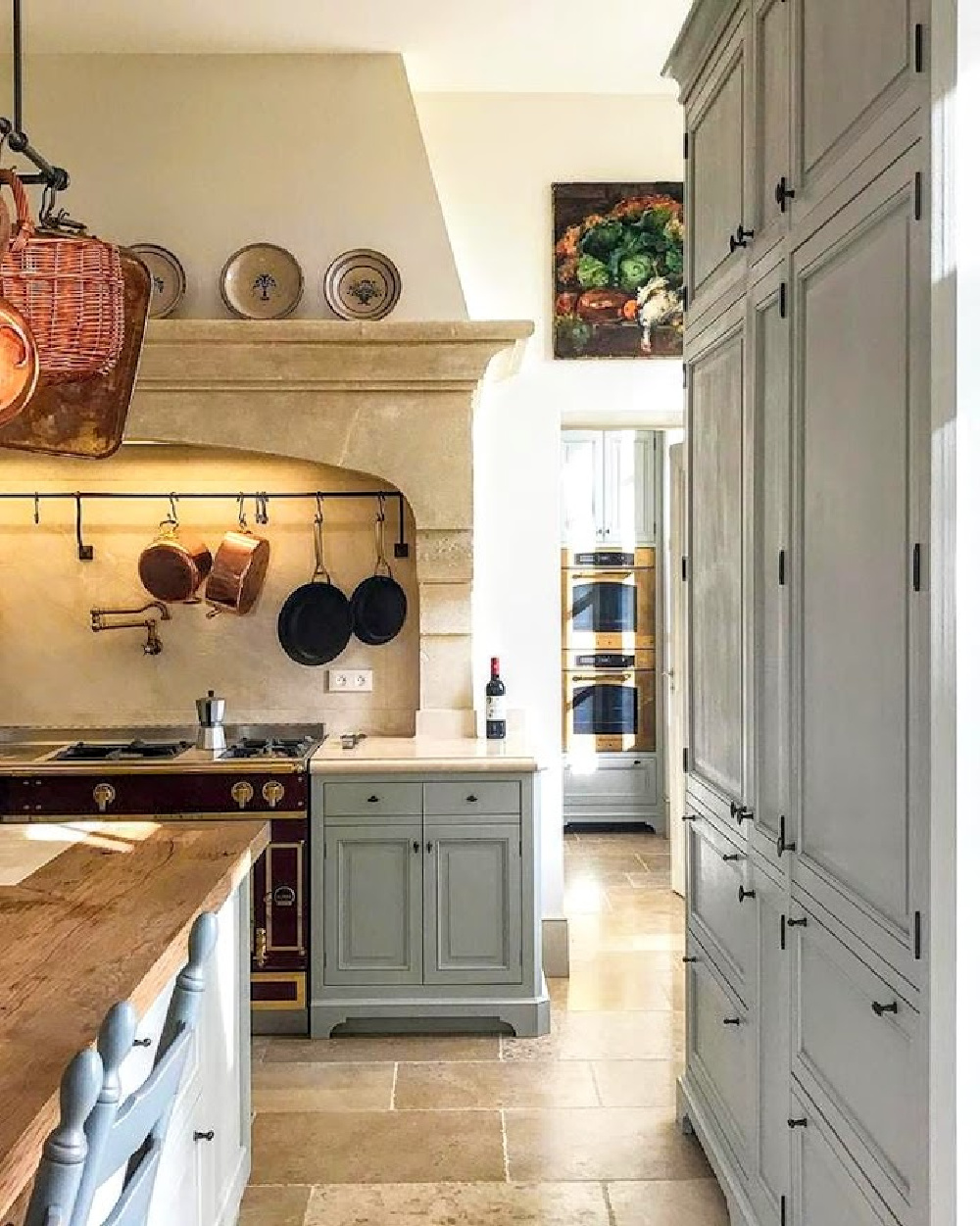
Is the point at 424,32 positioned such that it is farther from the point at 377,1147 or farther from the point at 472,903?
the point at 377,1147

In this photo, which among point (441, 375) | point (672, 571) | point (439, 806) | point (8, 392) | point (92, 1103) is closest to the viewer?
point (92, 1103)

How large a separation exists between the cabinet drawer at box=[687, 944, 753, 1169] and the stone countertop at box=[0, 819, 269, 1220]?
1140 millimetres

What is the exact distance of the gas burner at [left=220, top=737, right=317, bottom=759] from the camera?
14.3ft

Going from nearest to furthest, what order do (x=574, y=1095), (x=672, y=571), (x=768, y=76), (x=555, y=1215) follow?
(x=768, y=76) < (x=555, y=1215) < (x=574, y=1095) < (x=672, y=571)

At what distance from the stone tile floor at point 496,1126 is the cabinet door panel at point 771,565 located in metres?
1.15

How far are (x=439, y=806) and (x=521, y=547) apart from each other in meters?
1.19

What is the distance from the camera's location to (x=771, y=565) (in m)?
2.55

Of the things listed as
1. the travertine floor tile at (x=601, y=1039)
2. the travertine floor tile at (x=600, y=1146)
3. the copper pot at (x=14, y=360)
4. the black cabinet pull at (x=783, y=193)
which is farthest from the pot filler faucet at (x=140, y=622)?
the black cabinet pull at (x=783, y=193)

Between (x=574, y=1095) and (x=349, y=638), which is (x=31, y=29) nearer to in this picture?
(x=349, y=638)

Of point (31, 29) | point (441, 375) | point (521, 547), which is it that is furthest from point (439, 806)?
point (31, 29)

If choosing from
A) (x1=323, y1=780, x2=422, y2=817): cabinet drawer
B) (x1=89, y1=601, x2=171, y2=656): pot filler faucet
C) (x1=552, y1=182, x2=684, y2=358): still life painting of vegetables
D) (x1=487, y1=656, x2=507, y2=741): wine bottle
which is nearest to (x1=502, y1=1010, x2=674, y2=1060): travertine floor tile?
(x1=323, y1=780, x2=422, y2=817): cabinet drawer

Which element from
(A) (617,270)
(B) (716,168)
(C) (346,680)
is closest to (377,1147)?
(C) (346,680)

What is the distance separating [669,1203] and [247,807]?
1.85 metres

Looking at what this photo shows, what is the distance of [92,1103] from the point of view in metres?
1.25
